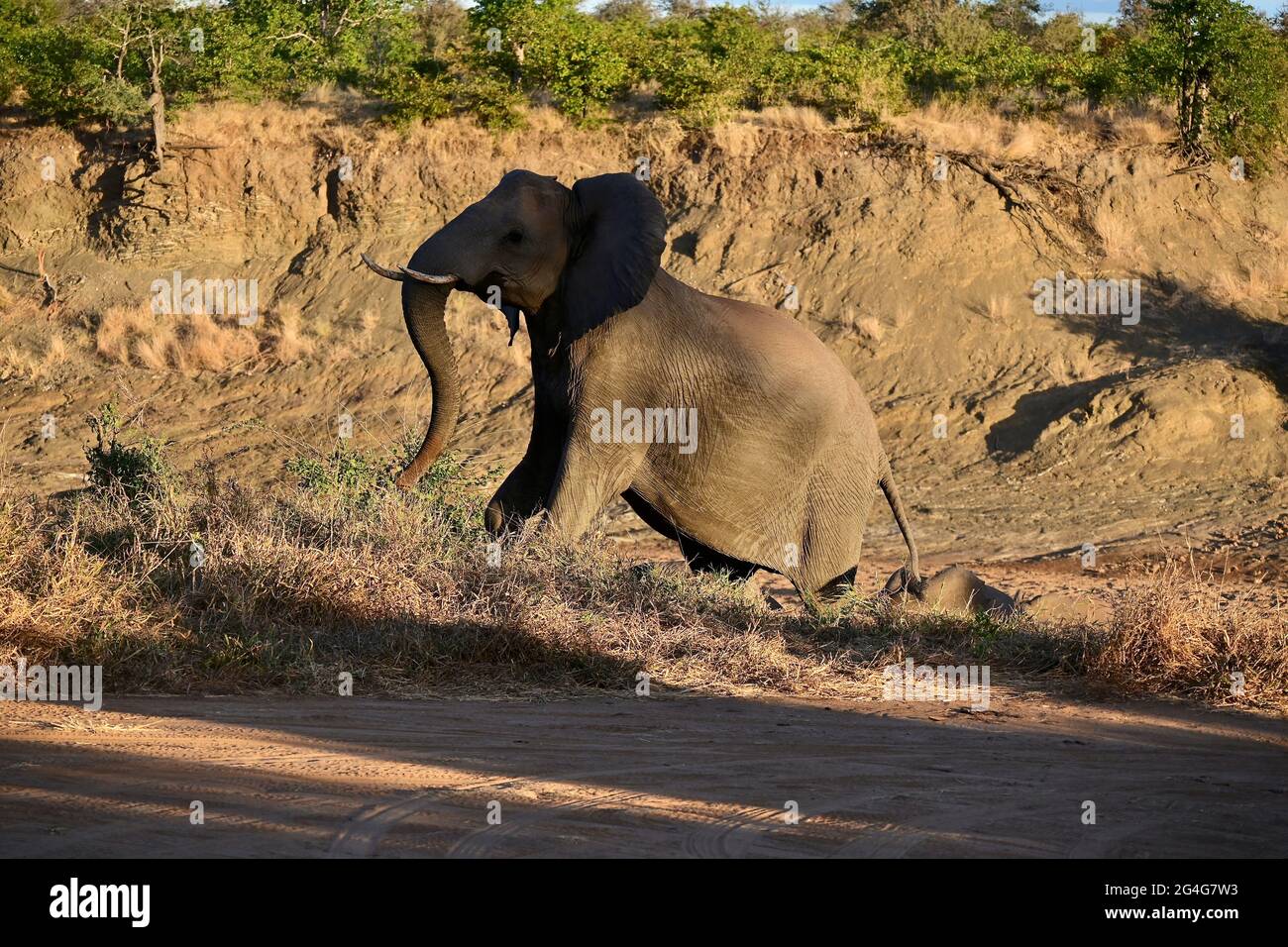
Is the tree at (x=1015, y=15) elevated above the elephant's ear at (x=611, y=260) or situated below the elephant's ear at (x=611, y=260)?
above

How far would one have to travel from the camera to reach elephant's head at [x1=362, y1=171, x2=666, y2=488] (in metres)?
9.49

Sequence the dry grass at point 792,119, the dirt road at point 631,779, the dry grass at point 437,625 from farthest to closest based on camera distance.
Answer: the dry grass at point 792,119 < the dry grass at point 437,625 < the dirt road at point 631,779

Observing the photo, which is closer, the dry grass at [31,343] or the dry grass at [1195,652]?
the dry grass at [1195,652]

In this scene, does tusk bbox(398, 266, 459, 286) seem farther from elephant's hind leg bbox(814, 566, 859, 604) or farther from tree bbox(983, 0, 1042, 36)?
tree bbox(983, 0, 1042, 36)

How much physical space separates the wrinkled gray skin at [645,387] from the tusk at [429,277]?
13 millimetres

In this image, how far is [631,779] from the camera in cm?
570

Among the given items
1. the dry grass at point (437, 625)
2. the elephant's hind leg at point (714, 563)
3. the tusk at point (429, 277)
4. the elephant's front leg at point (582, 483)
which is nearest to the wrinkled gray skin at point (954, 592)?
the elephant's hind leg at point (714, 563)

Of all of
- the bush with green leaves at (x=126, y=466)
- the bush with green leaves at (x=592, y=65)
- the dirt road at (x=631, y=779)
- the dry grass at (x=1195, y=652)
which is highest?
the bush with green leaves at (x=592, y=65)

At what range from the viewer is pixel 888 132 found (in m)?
23.2

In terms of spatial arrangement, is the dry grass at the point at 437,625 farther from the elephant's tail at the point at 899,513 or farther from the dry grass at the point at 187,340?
the dry grass at the point at 187,340

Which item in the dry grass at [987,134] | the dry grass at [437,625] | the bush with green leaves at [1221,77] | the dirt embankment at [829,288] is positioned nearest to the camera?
the dry grass at [437,625]

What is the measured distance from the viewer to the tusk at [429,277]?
364 inches

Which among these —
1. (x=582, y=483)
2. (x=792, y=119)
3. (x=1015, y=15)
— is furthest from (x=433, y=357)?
(x=1015, y=15)

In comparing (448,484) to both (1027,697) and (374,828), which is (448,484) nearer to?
(1027,697)
